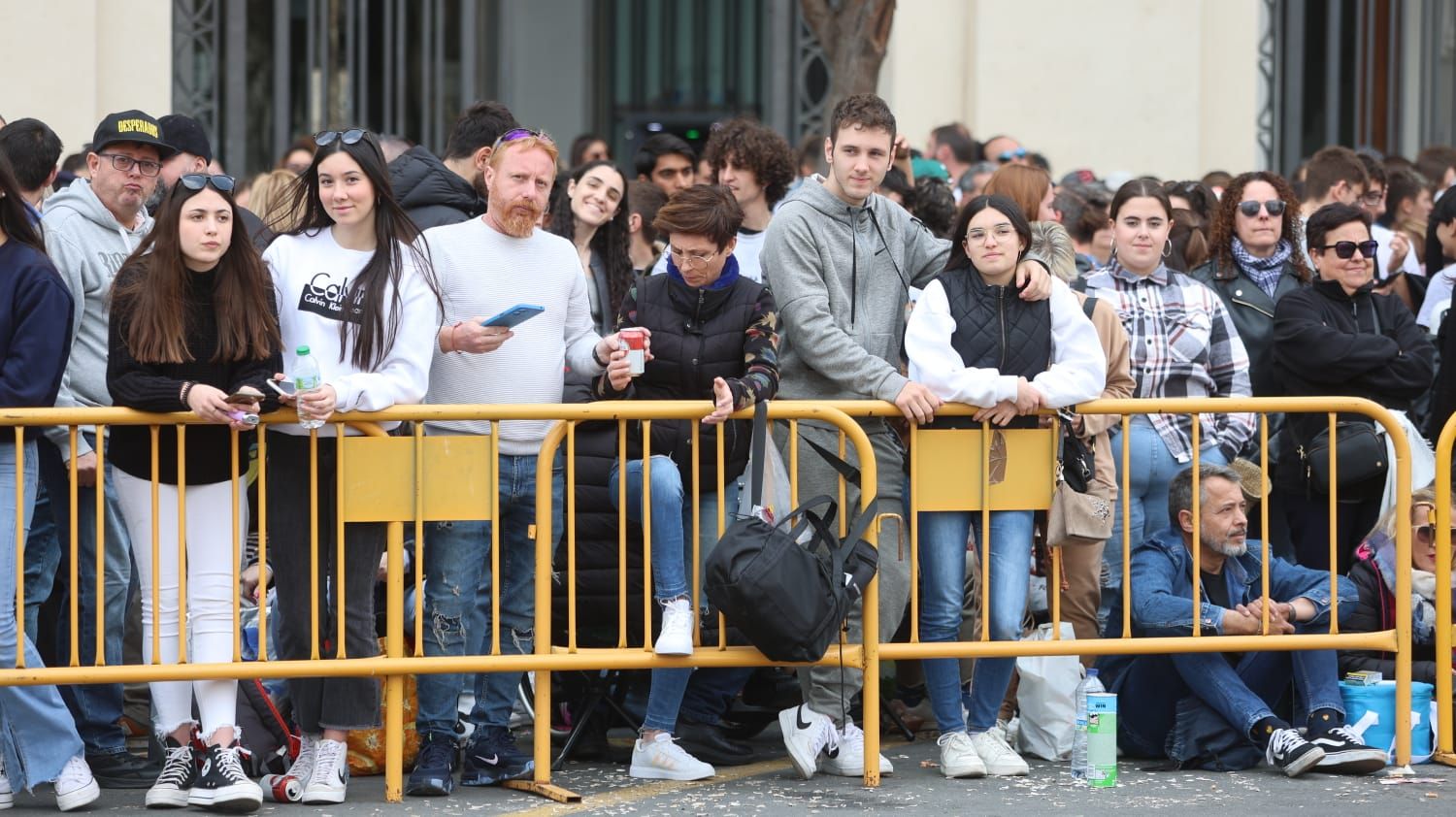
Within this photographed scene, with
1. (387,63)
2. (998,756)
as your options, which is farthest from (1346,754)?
(387,63)

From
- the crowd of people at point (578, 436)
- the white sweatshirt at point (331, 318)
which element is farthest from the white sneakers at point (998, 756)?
the white sweatshirt at point (331, 318)

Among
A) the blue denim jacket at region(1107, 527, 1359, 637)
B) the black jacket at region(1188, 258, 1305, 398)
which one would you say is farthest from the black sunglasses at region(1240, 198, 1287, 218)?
the blue denim jacket at region(1107, 527, 1359, 637)

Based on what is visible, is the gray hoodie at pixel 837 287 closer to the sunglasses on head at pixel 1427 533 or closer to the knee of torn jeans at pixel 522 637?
the knee of torn jeans at pixel 522 637

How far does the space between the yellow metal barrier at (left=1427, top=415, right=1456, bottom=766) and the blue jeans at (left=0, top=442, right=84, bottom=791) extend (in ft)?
15.1

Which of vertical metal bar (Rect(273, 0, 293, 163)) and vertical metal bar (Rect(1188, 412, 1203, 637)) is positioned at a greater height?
vertical metal bar (Rect(273, 0, 293, 163))

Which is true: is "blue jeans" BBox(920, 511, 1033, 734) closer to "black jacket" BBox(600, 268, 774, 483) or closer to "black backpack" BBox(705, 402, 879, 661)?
"black backpack" BBox(705, 402, 879, 661)

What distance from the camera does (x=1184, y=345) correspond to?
26.3 ft

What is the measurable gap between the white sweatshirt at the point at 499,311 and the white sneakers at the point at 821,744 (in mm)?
1306

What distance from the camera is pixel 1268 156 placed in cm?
1517

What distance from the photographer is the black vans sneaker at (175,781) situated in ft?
20.9

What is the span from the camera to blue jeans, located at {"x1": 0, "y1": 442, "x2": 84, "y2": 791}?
20.8ft

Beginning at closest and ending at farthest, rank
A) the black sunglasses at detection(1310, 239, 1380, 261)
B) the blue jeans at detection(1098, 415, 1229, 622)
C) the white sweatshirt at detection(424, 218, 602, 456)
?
1. the white sweatshirt at detection(424, 218, 602, 456)
2. the blue jeans at detection(1098, 415, 1229, 622)
3. the black sunglasses at detection(1310, 239, 1380, 261)

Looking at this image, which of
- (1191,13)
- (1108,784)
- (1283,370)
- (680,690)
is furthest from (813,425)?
(1191,13)

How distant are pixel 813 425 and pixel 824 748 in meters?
1.12
